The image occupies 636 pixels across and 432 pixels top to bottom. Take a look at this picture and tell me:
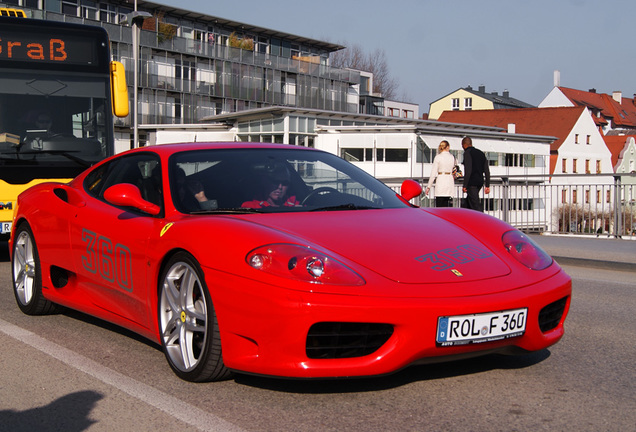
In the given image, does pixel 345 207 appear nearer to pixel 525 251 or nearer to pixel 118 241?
pixel 525 251

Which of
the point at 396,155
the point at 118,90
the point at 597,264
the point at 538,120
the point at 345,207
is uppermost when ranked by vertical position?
the point at 538,120

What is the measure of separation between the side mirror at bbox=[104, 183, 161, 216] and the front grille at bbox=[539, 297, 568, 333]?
2.29 m

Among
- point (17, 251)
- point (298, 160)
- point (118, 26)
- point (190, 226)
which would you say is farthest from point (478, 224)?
point (118, 26)

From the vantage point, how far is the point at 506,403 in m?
3.90

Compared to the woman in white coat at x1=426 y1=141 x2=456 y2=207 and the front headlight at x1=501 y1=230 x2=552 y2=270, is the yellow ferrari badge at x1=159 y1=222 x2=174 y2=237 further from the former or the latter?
the woman in white coat at x1=426 y1=141 x2=456 y2=207

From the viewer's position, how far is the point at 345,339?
3867mm

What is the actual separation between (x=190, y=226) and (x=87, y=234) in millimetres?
1418

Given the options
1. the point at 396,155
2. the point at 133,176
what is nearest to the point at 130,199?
the point at 133,176

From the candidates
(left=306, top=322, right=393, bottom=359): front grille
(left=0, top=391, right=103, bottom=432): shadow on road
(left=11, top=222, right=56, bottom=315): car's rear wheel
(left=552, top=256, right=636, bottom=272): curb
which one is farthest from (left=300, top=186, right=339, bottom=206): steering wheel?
(left=552, top=256, right=636, bottom=272): curb

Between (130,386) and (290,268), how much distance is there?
1.11m

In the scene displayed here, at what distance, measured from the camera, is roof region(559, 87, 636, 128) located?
117 meters

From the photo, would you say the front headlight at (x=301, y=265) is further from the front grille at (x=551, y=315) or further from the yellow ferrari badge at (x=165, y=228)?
the front grille at (x=551, y=315)

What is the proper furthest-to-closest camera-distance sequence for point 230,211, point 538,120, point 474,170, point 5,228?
point 538,120 < point 474,170 < point 5,228 < point 230,211

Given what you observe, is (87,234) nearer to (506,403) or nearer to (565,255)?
(506,403)
